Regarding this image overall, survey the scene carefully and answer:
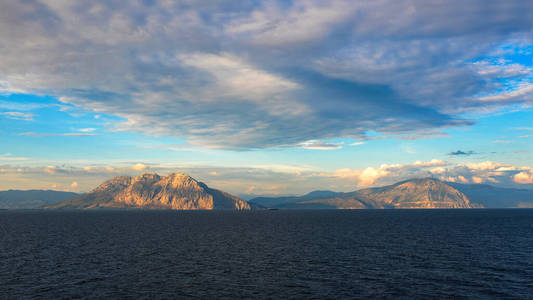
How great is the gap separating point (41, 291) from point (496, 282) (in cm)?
8215

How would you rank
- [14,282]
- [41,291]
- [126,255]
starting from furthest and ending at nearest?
[126,255] < [14,282] < [41,291]

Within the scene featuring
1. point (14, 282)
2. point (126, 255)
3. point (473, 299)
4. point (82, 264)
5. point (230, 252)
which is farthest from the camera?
point (230, 252)

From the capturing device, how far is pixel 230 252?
102812mm

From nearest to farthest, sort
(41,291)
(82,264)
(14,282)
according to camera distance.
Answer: (41,291), (14,282), (82,264)

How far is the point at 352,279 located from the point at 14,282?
63.5 metres

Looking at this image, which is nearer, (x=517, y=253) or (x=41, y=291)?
(x=41, y=291)

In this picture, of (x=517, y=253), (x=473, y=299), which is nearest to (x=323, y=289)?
(x=473, y=299)

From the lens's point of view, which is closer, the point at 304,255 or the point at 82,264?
the point at 82,264

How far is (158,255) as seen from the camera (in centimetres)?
9738

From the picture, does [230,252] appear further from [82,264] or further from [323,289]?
[323,289]

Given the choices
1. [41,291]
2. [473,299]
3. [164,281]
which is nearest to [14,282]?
[41,291]

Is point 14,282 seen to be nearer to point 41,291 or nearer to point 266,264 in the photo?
point 41,291

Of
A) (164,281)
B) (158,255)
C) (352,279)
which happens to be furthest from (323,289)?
(158,255)

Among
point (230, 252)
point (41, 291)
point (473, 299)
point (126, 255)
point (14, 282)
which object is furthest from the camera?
point (230, 252)
